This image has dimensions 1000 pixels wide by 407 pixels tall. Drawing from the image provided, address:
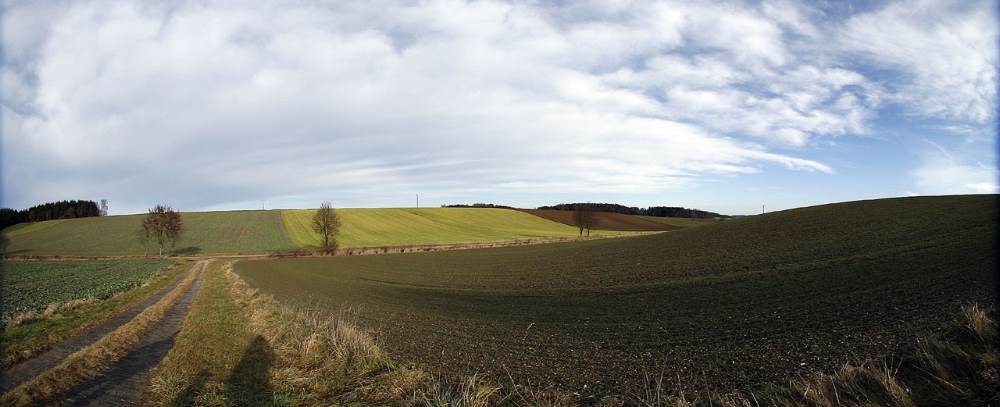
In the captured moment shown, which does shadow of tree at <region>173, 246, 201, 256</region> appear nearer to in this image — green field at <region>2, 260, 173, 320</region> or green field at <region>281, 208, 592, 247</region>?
green field at <region>281, 208, 592, 247</region>

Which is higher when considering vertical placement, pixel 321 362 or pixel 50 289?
pixel 321 362

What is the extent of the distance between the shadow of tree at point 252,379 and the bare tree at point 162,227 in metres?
77.5

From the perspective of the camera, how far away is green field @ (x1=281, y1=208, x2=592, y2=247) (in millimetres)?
77056

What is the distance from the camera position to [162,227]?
71.5m

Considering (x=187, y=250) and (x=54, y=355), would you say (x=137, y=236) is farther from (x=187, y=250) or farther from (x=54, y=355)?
(x=54, y=355)

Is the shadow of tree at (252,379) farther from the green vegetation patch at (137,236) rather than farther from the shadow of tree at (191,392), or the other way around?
the green vegetation patch at (137,236)

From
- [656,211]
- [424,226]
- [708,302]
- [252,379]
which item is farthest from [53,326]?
[656,211]

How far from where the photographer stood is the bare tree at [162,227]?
7144cm

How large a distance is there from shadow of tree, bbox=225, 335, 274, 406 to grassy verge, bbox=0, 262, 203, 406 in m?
2.75

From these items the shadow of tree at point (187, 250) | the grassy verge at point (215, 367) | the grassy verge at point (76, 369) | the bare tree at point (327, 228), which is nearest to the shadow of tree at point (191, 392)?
the grassy verge at point (215, 367)

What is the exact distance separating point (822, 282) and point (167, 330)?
23.5 m

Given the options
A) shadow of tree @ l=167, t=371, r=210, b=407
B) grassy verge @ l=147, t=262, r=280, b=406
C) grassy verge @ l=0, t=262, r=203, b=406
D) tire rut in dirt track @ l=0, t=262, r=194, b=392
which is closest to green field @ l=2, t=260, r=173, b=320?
tire rut in dirt track @ l=0, t=262, r=194, b=392

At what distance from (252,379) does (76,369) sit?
4168 mm

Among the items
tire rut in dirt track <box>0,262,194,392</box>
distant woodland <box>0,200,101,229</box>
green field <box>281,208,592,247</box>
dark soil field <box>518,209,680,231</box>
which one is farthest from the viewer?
distant woodland <box>0,200,101,229</box>
